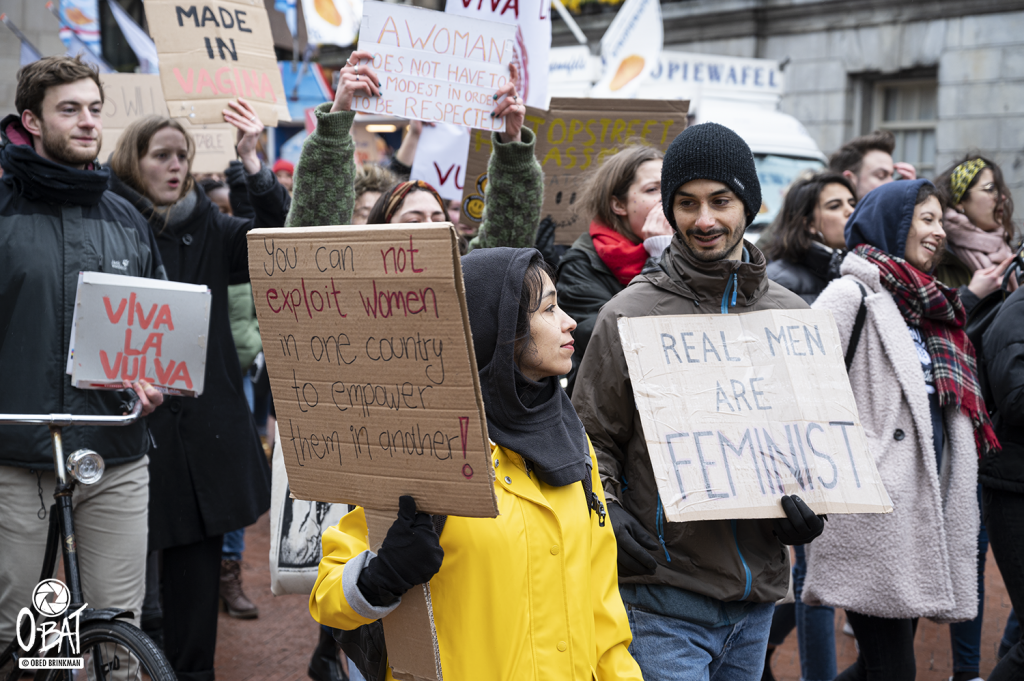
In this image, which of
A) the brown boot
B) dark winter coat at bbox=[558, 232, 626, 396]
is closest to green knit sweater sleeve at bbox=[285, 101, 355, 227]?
dark winter coat at bbox=[558, 232, 626, 396]

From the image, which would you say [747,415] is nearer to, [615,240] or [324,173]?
[615,240]

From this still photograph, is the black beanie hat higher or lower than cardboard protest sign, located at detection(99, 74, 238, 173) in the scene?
lower

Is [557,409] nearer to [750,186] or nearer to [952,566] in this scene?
[750,186]

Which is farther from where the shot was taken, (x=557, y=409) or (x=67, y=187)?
(x=67, y=187)

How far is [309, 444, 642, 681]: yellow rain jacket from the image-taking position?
201cm

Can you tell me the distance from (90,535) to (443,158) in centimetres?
256

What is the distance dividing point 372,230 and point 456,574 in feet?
2.32

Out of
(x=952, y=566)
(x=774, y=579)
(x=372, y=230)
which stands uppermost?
(x=372, y=230)

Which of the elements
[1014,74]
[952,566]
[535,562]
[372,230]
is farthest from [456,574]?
[1014,74]

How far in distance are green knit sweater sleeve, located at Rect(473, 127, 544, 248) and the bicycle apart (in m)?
1.47

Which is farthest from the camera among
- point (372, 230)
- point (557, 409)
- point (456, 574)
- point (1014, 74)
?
point (1014, 74)

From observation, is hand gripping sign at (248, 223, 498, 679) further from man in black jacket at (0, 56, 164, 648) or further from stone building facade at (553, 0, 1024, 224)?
stone building facade at (553, 0, 1024, 224)

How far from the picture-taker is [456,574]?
6.59 feet

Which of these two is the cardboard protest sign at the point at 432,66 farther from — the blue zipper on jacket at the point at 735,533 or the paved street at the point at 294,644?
the paved street at the point at 294,644
